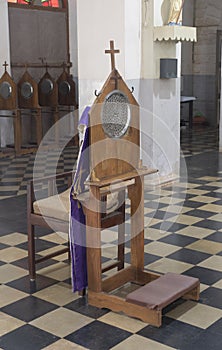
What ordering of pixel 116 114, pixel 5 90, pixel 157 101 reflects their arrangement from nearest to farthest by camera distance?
pixel 116 114
pixel 157 101
pixel 5 90

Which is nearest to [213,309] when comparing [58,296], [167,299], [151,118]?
[167,299]

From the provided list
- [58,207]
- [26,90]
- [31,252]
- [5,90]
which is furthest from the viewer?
[26,90]

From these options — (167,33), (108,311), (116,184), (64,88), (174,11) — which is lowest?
(108,311)

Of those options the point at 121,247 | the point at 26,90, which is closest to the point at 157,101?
the point at 121,247

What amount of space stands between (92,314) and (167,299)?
0.46m

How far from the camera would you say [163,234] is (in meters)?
4.80

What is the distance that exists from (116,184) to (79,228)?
1.17ft

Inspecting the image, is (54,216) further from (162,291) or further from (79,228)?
(162,291)

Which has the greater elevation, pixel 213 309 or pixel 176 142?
pixel 176 142

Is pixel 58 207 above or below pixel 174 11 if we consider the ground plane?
below

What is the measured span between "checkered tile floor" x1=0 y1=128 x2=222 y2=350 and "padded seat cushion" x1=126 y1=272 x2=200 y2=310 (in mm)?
116

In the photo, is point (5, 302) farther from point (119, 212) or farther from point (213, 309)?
point (213, 309)

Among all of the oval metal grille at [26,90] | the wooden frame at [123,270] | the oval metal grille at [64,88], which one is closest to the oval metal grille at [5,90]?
the oval metal grille at [26,90]

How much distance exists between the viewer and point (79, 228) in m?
3.38
